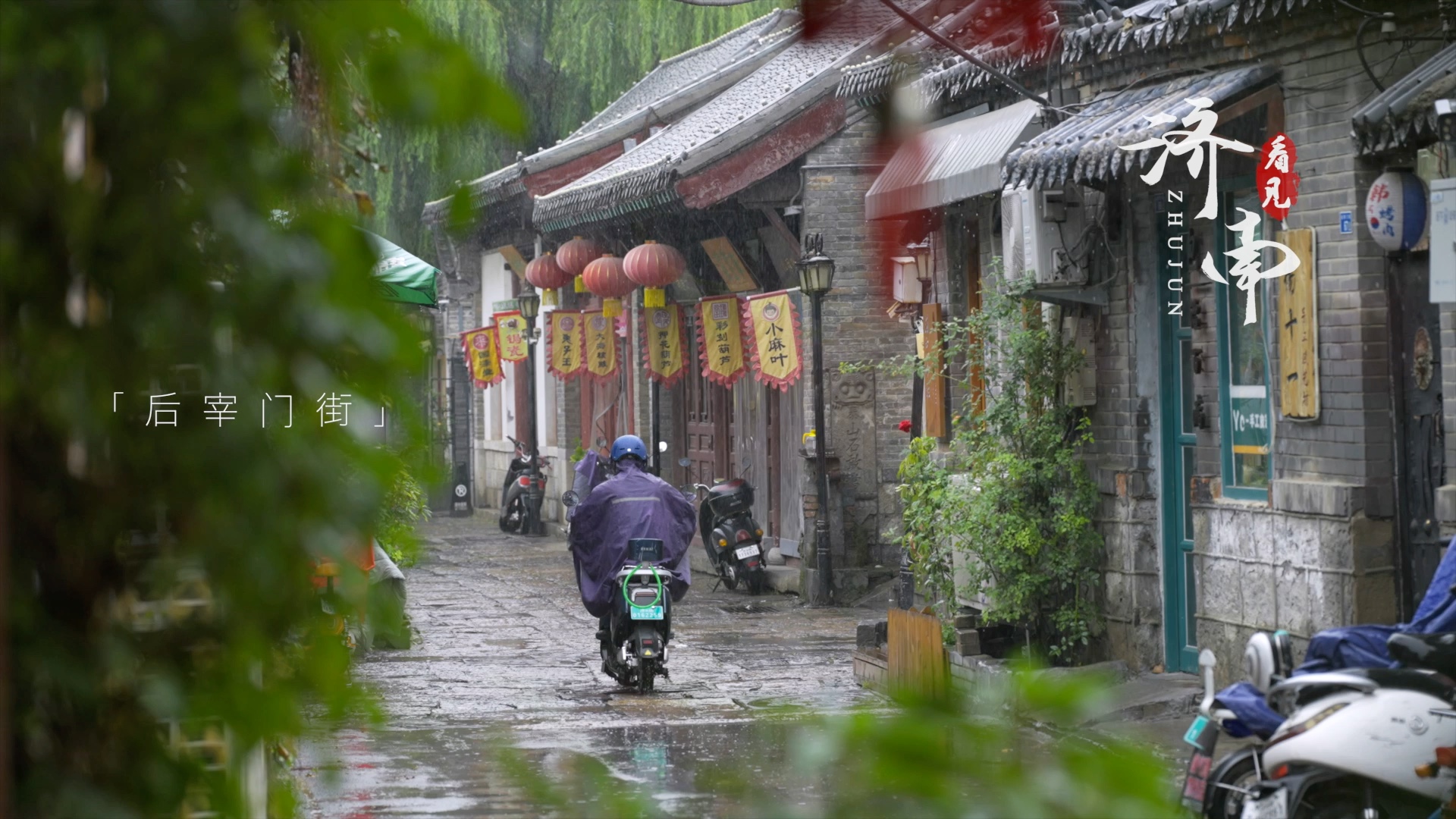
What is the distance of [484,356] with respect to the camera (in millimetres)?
26812

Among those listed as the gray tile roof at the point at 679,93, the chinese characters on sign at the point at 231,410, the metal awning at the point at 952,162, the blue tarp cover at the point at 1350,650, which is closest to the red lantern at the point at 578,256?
the gray tile roof at the point at 679,93

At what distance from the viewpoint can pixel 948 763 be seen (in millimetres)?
1583

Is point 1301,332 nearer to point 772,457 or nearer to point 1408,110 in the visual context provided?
point 1408,110

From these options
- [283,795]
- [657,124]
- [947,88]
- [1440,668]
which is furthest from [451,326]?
[283,795]

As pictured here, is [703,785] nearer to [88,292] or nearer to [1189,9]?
[88,292]

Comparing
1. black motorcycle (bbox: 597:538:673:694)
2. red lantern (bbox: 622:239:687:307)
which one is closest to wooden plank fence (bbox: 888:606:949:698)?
black motorcycle (bbox: 597:538:673:694)

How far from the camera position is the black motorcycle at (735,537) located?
703 inches

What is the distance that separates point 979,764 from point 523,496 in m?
24.4

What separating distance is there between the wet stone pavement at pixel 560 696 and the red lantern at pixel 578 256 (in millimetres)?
4616

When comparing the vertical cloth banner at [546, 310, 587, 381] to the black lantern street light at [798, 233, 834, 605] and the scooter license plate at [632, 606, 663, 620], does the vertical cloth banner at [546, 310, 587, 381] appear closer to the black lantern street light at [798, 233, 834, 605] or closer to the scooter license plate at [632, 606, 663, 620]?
the black lantern street light at [798, 233, 834, 605]

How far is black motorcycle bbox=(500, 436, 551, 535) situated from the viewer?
25.7 m

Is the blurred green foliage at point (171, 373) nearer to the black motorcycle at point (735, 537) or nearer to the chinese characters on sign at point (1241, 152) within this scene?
the chinese characters on sign at point (1241, 152)

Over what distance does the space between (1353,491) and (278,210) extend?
7603mm

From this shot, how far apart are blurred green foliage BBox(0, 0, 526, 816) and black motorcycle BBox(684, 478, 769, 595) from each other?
53.1ft
